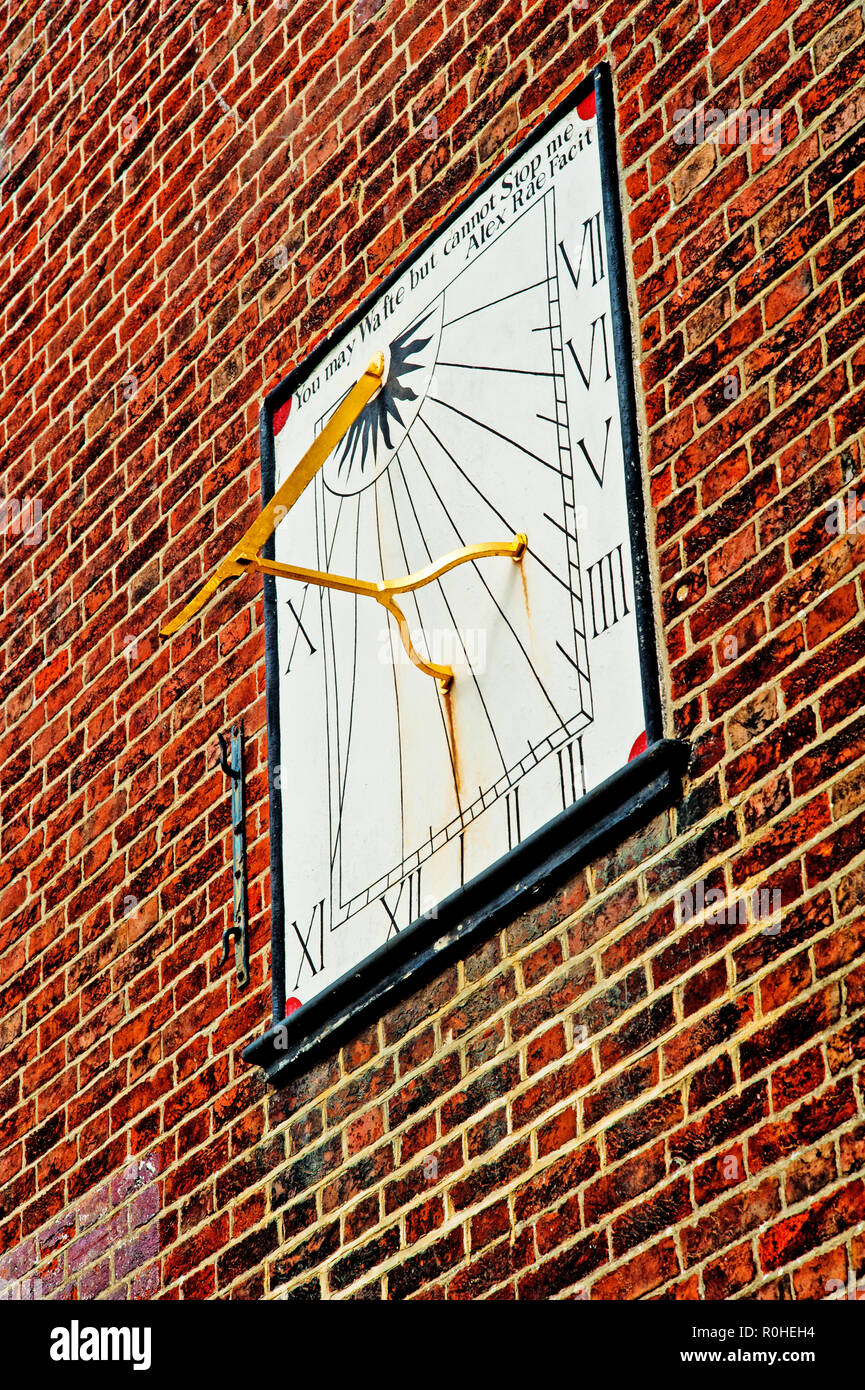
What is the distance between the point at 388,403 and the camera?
18.7 feet

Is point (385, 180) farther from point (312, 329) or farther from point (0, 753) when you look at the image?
point (0, 753)

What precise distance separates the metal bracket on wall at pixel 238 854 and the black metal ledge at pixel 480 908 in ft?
0.84

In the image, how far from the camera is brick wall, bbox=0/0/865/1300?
4281 mm

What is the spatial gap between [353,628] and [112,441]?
144cm

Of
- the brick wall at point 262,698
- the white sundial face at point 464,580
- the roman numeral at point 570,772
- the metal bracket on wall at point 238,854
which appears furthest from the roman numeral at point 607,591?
the metal bracket on wall at point 238,854

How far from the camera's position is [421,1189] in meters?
4.82

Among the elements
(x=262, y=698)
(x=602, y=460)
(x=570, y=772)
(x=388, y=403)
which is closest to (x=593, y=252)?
(x=602, y=460)

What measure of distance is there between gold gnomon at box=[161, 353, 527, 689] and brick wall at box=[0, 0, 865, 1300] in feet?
1.50

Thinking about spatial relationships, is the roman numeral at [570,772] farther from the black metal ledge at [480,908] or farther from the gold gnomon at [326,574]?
the gold gnomon at [326,574]

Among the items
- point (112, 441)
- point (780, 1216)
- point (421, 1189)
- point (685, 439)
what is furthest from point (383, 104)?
point (780, 1216)

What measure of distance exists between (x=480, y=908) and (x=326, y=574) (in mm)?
778

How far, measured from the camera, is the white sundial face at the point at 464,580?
194 inches

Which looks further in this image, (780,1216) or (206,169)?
(206,169)

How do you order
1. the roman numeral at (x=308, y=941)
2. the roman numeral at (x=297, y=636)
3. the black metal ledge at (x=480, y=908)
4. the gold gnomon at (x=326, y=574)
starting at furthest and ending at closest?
the roman numeral at (x=297, y=636) < the roman numeral at (x=308, y=941) < the gold gnomon at (x=326, y=574) < the black metal ledge at (x=480, y=908)
